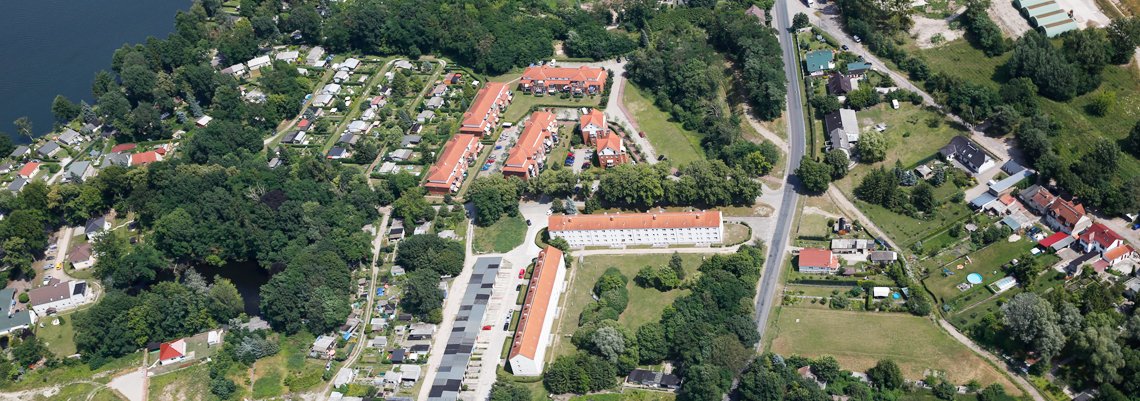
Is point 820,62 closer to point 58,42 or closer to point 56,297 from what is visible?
point 56,297

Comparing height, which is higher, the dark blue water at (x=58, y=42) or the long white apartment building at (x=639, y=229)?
the dark blue water at (x=58, y=42)

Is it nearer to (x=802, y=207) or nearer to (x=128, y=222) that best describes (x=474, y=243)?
(x=802, y=207)

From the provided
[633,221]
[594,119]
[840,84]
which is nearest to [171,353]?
[633,221]

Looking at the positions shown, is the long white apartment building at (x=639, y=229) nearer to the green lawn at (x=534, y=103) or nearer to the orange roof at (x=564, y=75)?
the green lawn at (x=534, y=103)

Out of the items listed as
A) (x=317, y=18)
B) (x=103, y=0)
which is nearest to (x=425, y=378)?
(x=317, y=18)

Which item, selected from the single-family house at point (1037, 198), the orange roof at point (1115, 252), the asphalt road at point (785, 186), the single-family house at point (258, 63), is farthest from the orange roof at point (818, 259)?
the single-family house at point (258, 63)

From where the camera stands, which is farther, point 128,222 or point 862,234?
point 128,222

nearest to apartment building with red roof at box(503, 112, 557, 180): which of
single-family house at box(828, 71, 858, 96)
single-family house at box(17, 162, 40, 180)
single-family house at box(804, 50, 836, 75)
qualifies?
single-family house at box(804, 50, 836, 75)
